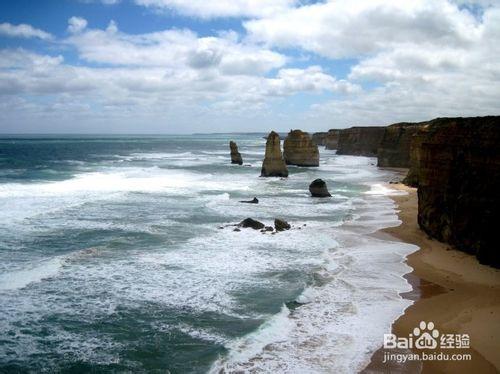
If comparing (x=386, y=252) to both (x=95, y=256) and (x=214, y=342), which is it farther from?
(x=95, y=256)

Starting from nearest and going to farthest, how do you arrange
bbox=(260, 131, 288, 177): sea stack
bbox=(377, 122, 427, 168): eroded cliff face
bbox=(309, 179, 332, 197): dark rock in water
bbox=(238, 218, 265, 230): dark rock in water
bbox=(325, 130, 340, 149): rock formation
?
1. bbox=(238, 218, 265, 230): dark rock in water
2. bbox=(309, 179, 332, 197): dark rock in water
3. bbox=(260, 131, 288, 177): sea stack
4. bbox=(377, 122, 427, 168): eroded cliff face
5. bbox=(325, 130, 340, 149): rock formation

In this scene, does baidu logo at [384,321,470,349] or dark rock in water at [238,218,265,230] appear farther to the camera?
dark rock in water at [238,218,265,230]

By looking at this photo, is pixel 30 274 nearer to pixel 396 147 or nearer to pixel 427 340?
pixel 427 340

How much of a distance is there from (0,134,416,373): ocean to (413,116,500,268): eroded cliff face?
8.85ft

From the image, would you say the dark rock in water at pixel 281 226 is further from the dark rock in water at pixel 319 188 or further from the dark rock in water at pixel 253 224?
the dark rock in water at pixel 319 188

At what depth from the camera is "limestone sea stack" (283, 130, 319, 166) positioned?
6912 centimetres

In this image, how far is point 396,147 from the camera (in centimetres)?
6925

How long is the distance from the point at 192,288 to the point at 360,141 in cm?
9172

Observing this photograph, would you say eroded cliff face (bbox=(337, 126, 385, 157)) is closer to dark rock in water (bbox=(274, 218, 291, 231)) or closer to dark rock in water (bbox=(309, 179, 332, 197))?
dark rock in water (bbox=(309, 179, 332, 197))

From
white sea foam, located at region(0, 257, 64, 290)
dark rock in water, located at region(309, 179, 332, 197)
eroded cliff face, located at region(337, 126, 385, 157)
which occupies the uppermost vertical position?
eroded cliff face, located at region(337, 126, 385, 157)

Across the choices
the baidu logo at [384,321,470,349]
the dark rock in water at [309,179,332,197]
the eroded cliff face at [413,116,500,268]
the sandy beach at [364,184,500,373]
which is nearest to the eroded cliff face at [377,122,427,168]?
the dark rock in water at [309,179,332,197]

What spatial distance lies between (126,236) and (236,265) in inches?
301

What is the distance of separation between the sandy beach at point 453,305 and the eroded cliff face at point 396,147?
45993mm

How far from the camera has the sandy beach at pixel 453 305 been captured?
11500mm
